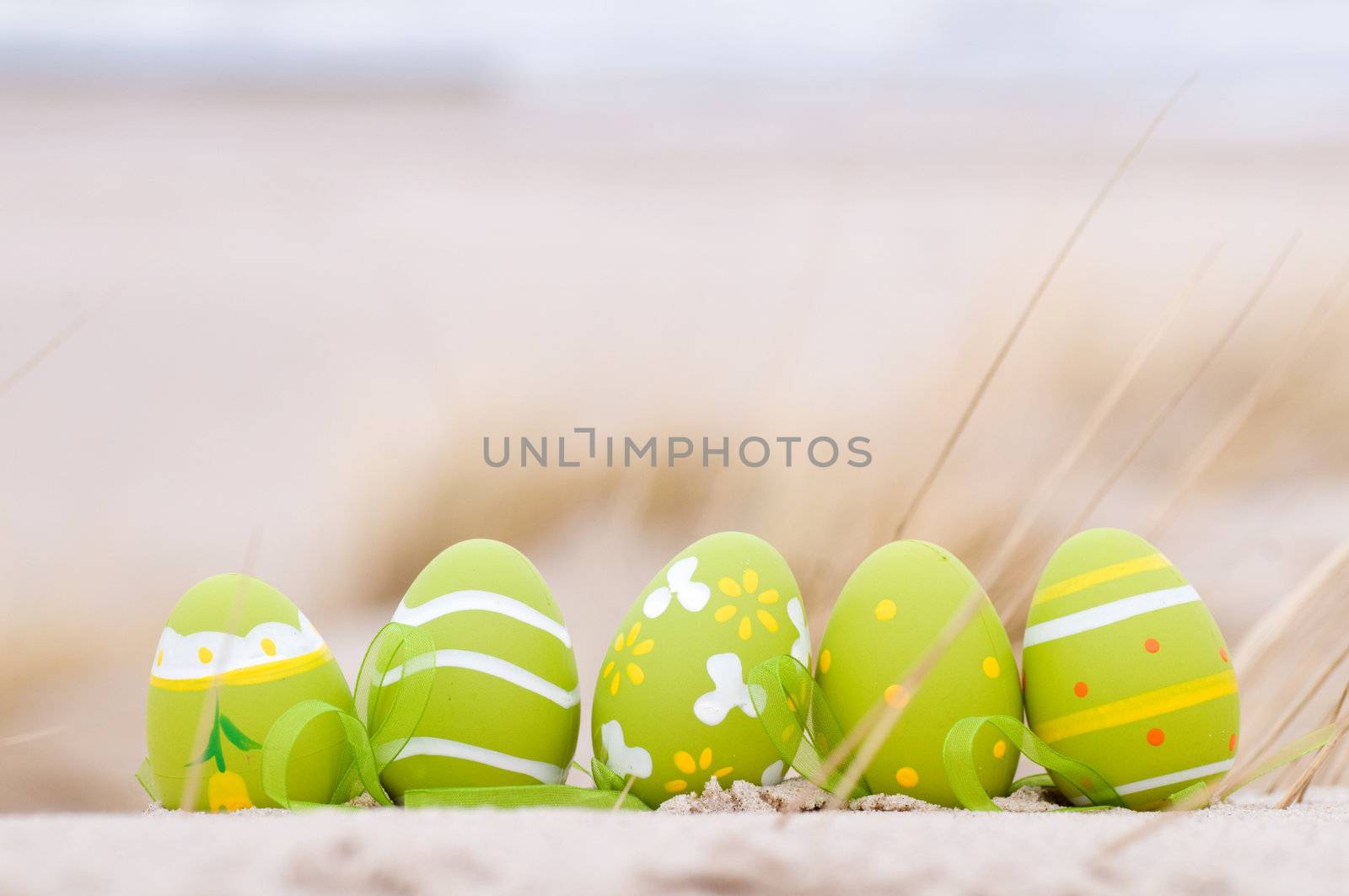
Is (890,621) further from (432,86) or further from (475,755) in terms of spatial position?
(432,86)

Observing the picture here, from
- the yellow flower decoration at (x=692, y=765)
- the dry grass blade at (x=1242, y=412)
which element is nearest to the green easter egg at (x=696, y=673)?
the yellow flower decoration at (x=692, y=765)

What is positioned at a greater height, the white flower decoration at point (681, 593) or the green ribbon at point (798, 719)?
the white flower decoration at point (681, 593)

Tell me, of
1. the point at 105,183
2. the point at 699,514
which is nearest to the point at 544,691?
the point at 699,514

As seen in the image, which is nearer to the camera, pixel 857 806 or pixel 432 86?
pixel 857 806

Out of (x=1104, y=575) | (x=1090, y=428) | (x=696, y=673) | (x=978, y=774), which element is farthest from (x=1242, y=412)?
(x=696, y=673)

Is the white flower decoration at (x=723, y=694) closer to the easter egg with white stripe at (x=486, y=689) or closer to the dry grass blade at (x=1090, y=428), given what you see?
the easter egg with white stripe at (x=486, y=689)

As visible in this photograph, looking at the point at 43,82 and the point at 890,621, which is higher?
the point at 43,82
